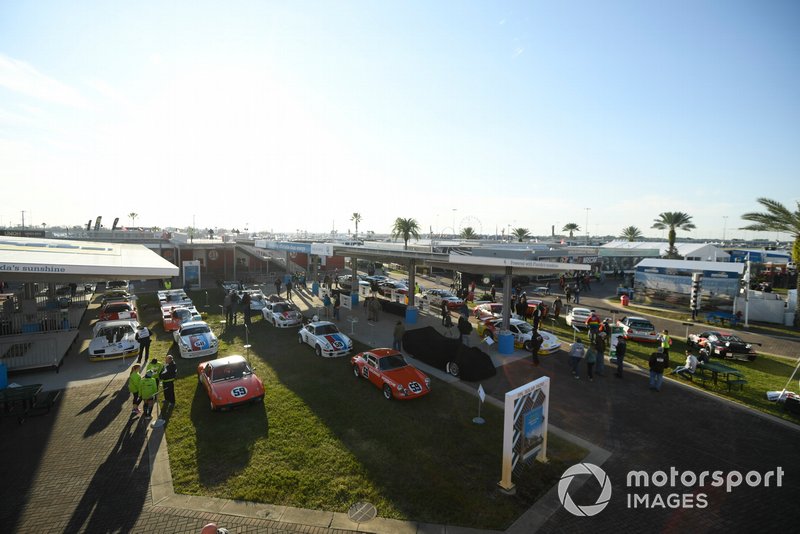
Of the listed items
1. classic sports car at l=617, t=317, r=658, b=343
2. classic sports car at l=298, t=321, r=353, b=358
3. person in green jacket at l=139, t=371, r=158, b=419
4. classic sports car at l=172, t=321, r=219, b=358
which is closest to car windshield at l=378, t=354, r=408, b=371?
classic sports car at l=298, t=321, r=353, b=358

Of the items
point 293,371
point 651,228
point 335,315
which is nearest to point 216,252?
point 335,315

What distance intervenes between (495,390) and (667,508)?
18.8 ft

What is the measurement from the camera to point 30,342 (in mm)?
13812

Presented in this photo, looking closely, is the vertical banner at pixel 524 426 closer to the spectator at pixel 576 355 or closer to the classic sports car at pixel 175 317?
the spectator at pixel 576 355

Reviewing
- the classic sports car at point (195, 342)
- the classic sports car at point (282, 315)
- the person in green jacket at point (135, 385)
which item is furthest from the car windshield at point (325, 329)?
the person in green jacket at point (135, 385)

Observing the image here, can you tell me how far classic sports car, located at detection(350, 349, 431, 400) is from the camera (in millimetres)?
11367

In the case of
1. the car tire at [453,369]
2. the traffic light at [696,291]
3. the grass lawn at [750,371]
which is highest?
the traffic light at [696,291]

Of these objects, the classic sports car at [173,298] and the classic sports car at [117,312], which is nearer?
the classic sports car at [117,312]

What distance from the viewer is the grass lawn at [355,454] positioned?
7223 millimetres

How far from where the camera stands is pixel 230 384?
36.0 feet

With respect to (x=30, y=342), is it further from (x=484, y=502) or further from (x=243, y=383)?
(x=484, y=502)

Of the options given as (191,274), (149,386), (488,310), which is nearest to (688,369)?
(488,310)

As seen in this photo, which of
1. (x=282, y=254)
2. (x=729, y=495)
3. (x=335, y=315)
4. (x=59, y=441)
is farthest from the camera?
(x=282, y=254)

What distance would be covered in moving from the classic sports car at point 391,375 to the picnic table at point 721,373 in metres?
10.1
